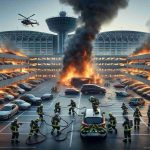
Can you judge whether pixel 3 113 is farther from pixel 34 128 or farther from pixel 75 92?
pixel 75 92

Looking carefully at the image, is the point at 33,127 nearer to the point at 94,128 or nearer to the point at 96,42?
the point at 94,128

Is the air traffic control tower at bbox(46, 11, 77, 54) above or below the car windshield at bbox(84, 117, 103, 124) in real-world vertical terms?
above

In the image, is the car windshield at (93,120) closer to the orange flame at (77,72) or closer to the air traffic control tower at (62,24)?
the orange flame at (77,72)

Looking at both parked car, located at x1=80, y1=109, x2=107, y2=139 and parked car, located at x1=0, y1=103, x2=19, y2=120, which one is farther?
parked car, located at x1=0, y1=103, x2=19, y2=120

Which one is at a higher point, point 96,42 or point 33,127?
point 96,42

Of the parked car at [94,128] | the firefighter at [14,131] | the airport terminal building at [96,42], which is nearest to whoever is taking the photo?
the parked car at [94,128]

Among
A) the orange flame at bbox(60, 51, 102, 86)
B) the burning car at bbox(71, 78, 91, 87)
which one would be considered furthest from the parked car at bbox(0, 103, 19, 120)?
the orange flame at bbox(60, 51, 102, 86)

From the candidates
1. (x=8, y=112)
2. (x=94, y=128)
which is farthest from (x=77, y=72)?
(x=94, y=128)

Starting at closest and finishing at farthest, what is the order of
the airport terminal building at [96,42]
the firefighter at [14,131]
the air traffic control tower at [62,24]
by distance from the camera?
the firefighter at [14,131] < the air traffic control tower at [62,24] < the airport terminal building at [96,42]

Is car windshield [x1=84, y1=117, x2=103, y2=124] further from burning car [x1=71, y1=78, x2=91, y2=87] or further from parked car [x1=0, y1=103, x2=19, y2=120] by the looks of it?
burning car [x1=71, y1=78, x2=91, y2=87]

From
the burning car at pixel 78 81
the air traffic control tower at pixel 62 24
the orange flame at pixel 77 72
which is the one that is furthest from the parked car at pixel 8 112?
the air traffic control tower at pixel 62 24

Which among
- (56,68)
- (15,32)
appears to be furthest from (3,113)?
(15,32)
